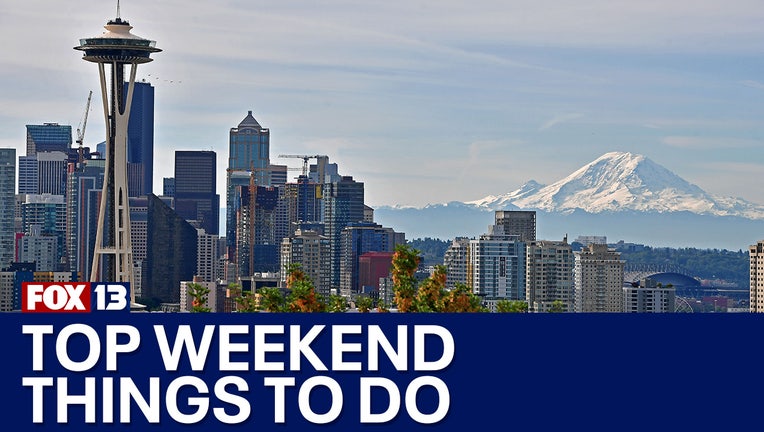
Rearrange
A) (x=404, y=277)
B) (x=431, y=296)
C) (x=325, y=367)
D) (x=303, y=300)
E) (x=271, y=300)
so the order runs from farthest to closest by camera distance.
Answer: (x=404, y=277), (x=431, y=296), (x=271, y=300), (x=303, y=300), (x=325, y=367)

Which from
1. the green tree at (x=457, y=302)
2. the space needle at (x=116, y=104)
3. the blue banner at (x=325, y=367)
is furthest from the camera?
the space needle at (x=116, y=104)

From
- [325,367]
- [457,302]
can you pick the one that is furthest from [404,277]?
[325,367]

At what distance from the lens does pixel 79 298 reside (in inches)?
1318

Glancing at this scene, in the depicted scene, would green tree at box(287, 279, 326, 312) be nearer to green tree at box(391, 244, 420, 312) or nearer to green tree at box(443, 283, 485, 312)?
green tree at box(391, 244, 420, 312)

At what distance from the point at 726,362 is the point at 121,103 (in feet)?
431

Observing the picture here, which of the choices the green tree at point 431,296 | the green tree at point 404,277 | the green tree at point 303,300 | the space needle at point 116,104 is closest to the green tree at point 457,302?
the green tree at point 431,296

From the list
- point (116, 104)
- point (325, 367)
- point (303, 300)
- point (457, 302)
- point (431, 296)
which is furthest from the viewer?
point (116, 104)

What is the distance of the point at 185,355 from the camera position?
32.7 metres

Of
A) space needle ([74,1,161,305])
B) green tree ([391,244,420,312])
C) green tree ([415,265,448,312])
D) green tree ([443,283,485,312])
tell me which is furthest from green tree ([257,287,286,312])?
space needle ([74,1,161,305])

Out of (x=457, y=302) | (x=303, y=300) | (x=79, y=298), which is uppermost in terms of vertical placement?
(x=79, y=298)

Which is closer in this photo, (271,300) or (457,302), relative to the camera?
(457,302)

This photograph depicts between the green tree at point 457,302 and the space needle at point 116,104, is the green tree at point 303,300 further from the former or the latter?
the space needle at point 116,104

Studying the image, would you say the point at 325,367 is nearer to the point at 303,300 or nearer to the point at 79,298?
the point at 79,298

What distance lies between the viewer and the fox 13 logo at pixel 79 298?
109ft
